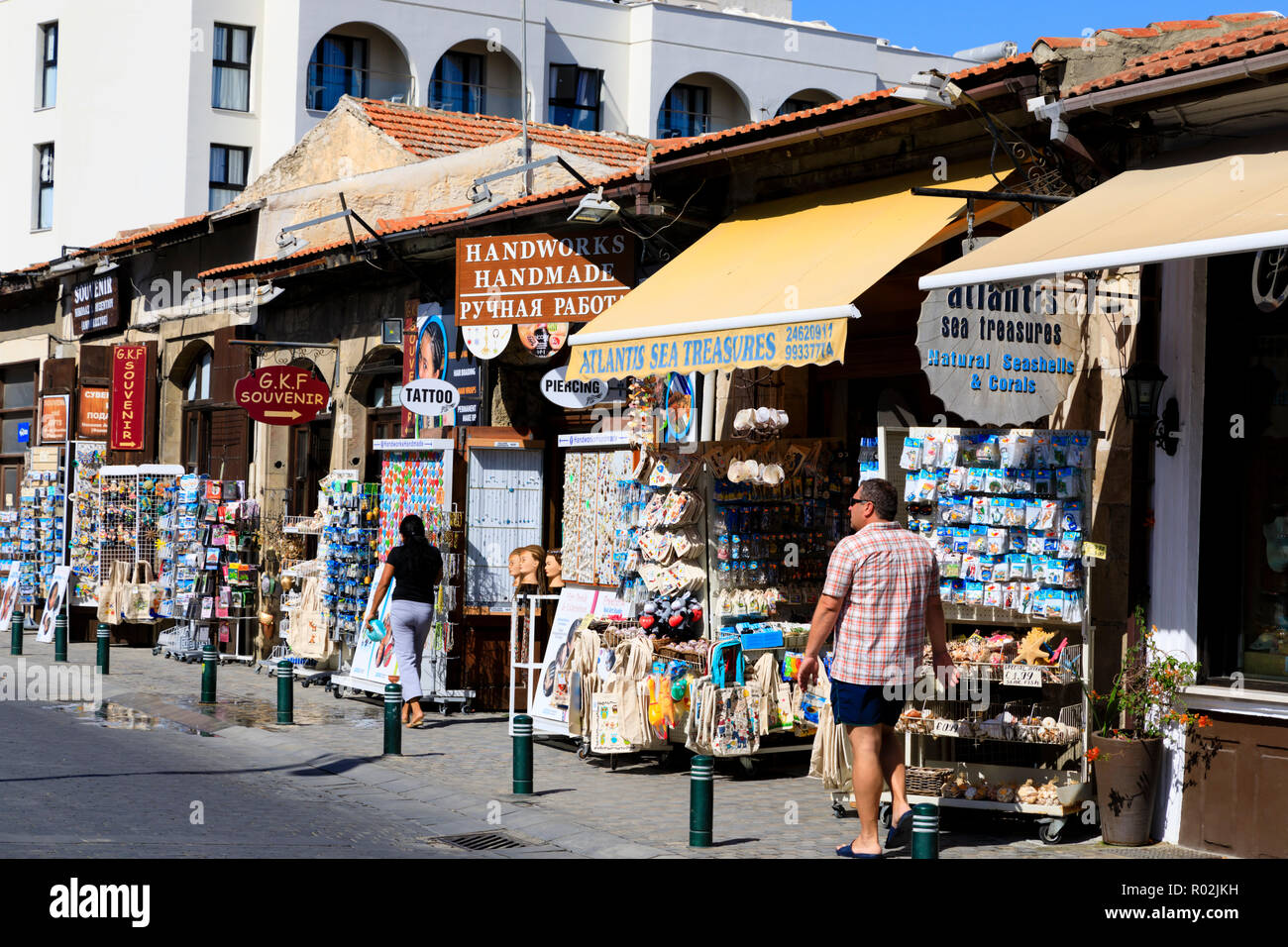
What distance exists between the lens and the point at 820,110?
422 inches

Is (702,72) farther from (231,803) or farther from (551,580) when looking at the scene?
(231,803)

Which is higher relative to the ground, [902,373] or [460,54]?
[460,54]

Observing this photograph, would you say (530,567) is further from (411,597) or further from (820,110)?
(820,110)

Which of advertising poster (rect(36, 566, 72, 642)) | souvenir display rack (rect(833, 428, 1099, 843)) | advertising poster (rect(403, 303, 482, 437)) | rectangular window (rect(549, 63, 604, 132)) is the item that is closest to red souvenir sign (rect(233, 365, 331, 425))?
advertising poster (rect(403, 303, 482, 437))

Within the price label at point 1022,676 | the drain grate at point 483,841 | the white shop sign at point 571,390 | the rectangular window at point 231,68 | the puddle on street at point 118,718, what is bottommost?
the drain grate at point 483,841

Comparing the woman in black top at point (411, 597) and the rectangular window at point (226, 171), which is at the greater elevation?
the rectangular window at point (226, 171)

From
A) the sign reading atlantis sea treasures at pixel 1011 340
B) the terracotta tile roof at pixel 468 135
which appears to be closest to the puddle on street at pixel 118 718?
the sign reading atlantis sea treasures at pixel 1011 340

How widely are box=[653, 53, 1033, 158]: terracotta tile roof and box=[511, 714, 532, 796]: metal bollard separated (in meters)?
4.36

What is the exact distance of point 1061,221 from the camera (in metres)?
8.47

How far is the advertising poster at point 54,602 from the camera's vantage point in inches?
791

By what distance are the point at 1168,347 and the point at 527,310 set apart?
19.4ft

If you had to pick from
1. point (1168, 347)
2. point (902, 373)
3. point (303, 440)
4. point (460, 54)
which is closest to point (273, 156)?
point (460, 54)

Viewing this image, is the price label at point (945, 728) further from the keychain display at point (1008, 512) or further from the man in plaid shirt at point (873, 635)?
the man in plaid shirt at point (873, 635)

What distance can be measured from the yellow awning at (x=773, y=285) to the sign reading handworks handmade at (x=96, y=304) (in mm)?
12987
